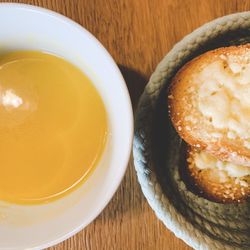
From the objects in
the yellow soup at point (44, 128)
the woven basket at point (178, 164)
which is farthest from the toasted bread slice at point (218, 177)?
the yellow soup at point (44, 128)

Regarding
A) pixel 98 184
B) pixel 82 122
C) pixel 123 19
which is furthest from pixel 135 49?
pixel 98 184

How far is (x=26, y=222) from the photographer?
865 millimetres

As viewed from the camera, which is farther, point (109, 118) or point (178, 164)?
point (178, 164)

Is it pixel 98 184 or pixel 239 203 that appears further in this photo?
pixel 239 203

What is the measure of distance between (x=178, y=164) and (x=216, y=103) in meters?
0.14

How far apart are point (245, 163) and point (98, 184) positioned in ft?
0.82

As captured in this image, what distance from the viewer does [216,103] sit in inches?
35.3

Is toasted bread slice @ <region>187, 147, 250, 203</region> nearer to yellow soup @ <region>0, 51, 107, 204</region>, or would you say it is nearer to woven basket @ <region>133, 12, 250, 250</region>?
woven basket @ <region>133, 12, 250, 250</region>

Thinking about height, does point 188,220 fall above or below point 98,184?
below

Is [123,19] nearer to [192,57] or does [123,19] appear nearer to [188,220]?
[192,57]

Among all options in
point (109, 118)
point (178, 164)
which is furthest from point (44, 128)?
point (178, 164)

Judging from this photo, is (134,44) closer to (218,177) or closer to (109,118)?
(109,118)

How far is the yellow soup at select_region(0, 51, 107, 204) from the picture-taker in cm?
92

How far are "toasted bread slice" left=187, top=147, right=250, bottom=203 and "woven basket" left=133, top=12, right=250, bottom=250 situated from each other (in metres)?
Answer: 0.02
